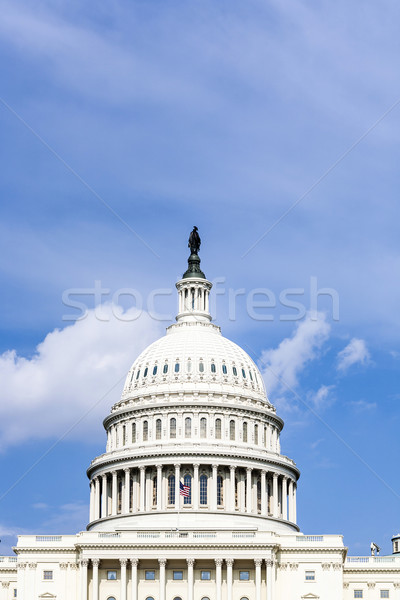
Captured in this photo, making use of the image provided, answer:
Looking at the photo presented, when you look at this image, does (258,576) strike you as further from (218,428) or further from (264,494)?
(218,428)

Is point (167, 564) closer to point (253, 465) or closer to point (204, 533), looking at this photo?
point (204, 533)

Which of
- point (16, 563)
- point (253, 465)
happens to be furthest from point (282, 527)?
point (16, 563)

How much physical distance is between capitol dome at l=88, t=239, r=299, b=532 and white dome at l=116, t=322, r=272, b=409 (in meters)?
0.13

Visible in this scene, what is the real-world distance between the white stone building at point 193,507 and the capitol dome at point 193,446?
18cm

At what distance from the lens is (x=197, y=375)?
533 feet

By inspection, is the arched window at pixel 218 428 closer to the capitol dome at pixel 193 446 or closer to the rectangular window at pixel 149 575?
the capitol dome at pixel 193 446

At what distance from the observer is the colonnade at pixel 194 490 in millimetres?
151375

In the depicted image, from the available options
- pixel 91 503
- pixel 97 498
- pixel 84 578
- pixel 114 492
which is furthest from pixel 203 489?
pixel 84 578

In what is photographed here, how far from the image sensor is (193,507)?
150 meters

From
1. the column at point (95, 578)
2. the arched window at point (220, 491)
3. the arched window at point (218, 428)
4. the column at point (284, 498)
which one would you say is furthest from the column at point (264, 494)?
the column at point (95, 578)

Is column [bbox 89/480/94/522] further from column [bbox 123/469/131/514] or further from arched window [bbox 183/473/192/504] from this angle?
arched window [bbox 183/473/192/504]


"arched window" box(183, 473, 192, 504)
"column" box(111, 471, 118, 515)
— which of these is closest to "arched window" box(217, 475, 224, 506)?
"arched window" box(183, 473, 192, 504)

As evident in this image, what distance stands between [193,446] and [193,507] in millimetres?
7927

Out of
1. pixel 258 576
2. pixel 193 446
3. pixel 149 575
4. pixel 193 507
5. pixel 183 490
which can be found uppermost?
pixel 193 446
